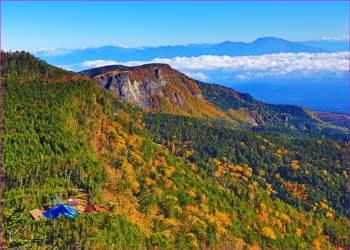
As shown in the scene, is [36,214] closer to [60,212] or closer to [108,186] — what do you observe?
[60,212]

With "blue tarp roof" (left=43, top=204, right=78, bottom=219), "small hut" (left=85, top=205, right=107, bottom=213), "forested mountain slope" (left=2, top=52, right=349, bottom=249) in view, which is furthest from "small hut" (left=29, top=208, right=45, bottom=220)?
"small hut" (left=85, top=205, right=107, bottom=213)

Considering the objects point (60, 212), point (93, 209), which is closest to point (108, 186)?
point (93, 209)

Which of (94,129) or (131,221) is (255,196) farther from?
(131,221)

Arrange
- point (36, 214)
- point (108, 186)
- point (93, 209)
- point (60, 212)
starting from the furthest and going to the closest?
1. point (108, 186)
2. point (93, 209)
3. point (60, 212)
4. point (36, 214)

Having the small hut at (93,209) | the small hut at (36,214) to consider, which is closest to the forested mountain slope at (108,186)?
the small hut at (36,214)

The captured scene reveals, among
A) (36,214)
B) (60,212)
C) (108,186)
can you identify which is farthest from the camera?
(108,186)

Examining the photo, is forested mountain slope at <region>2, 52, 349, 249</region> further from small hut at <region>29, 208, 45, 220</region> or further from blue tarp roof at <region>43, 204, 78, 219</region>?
blue tarp roof at <region>43, 204, 78, 219</region>

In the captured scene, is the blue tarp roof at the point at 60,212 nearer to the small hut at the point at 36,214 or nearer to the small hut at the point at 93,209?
the small hut at the point at 36,214

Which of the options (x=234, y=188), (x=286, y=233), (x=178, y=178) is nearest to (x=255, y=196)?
(x=234, y=188)

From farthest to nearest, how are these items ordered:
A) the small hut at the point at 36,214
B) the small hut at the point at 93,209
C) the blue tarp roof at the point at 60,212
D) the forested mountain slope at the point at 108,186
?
the small hut at the point at 93,209
the forested mountain slope at the point at 108,186
the blue tarp roof at the point at 60,212
the small hut at the point at 36,214
